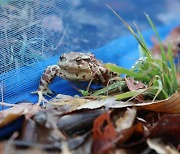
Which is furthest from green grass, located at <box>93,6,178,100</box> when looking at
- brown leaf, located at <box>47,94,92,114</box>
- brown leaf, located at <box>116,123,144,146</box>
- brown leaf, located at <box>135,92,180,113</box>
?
brown leaf, located at <box>116,123,144,146</box>

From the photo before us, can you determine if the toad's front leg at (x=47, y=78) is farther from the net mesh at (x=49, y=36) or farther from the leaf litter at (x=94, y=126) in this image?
the leaf litter at (x=94, y=126)

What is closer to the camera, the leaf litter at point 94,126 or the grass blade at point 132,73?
the leaf litter at point 94,126

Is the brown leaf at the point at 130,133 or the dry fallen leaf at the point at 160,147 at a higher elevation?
the brown leaf at the point at 130,133

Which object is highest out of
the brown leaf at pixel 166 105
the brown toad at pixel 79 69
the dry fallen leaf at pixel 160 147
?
the brown toad at pixel 79 69

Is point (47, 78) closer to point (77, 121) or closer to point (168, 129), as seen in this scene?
point (77, 121)

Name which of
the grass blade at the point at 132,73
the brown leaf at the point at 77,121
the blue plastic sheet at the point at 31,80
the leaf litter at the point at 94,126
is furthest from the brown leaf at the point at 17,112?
the grass blade at the point at 132,73

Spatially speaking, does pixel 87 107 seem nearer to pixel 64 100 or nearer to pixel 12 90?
pixel 64 100

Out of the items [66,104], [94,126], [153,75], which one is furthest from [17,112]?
[153,75]
